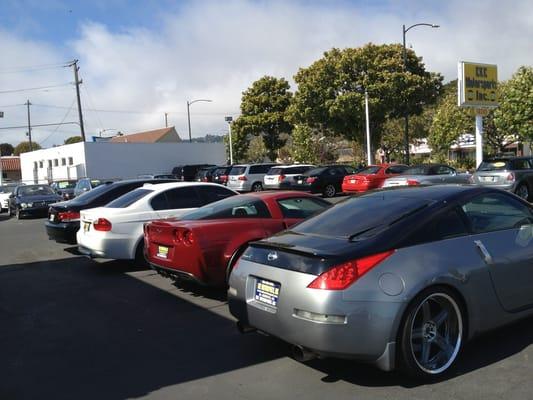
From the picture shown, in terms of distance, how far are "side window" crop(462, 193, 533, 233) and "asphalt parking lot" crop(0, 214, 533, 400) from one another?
1073 mm

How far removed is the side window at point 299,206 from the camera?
7539 mm

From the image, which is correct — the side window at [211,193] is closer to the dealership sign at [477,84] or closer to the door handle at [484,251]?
the door handle at [484,251]

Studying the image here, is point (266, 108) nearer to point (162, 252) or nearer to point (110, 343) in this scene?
point (162, 252)

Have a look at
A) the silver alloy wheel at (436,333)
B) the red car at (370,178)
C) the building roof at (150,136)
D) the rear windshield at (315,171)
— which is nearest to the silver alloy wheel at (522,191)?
the red car at (370,178)

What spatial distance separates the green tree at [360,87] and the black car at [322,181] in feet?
34.4

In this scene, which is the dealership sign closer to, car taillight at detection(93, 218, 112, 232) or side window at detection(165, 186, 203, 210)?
side window at detection(165, 186, 203, 210)

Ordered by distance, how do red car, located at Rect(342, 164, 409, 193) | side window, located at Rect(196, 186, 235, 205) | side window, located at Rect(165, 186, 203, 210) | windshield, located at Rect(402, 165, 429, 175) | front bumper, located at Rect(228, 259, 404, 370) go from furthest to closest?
red car, located at Rect(342, 164, 409, 193), windshield, located at Rect(402, 165, 429, 175), side window, located at Rect(196, 186, 235, 205), side window, located at Rect(165, 186, 203, 210), front bumper, located at Rect(228, 259, 404, 370)

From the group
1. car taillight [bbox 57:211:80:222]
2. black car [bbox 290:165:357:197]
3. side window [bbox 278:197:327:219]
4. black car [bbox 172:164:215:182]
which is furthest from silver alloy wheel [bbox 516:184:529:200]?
black car [bbox 172:164:215:182]

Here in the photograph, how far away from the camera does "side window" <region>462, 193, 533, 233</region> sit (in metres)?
4.75

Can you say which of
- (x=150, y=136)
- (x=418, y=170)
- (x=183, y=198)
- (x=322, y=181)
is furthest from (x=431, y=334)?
(x=150, y=136)

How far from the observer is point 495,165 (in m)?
17.8

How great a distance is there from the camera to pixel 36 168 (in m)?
52.0

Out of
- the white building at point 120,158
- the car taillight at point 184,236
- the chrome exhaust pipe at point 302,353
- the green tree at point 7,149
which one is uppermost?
the green tree at point 7,149

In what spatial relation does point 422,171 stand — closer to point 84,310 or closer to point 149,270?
point 149,270
